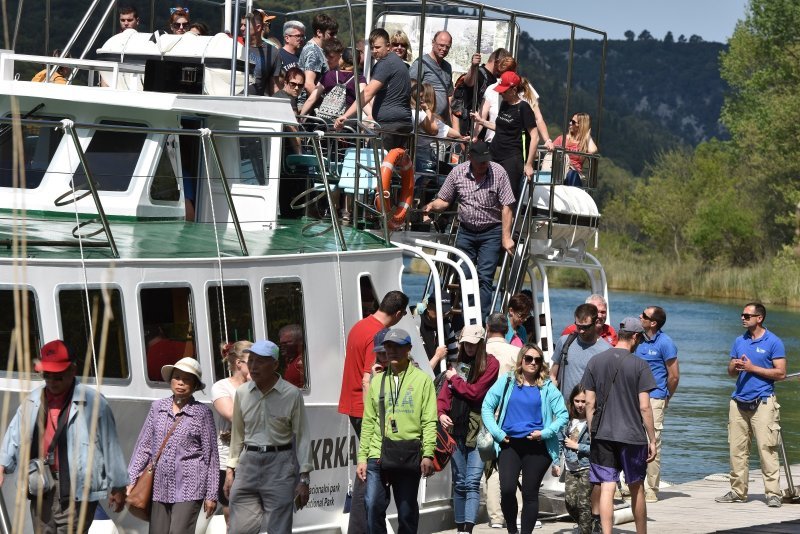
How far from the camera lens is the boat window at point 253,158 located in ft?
40.9

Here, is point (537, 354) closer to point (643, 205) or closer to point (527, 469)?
point (527, 469)

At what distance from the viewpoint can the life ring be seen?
13.1 meters

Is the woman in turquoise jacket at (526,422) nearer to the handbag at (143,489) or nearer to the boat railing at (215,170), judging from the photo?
the boat railing at (215,170)

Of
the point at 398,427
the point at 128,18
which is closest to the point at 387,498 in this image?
the point at 398,427

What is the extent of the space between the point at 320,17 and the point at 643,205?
8307cm

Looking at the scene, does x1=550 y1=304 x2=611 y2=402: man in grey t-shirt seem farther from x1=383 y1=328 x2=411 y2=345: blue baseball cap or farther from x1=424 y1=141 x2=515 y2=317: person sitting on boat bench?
x1=383 y1=328 x2=411 y2=345: blue baseball cap

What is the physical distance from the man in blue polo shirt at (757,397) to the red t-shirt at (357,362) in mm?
4288

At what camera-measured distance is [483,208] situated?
13719 mm

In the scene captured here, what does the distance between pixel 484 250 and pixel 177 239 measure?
3685 mm

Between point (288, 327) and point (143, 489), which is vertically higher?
point (288, 327)

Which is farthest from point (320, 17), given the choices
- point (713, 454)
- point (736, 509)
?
point (713, 454)

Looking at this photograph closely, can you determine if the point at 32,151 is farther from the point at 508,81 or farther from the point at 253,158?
the point at 508,81

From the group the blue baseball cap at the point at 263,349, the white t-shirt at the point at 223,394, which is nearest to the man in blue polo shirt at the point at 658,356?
the white t-shirt at the point at 223,394

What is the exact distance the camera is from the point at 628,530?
12.6 m
